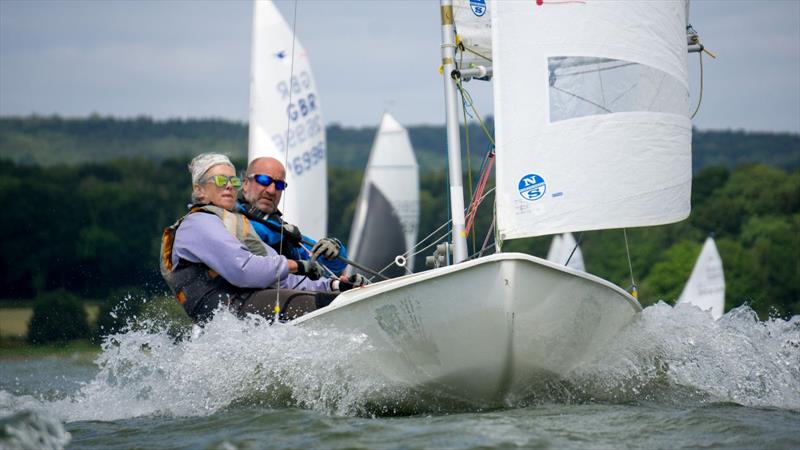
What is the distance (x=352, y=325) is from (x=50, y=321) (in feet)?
28.8

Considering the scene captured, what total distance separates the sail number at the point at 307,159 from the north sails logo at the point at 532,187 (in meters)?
10.4

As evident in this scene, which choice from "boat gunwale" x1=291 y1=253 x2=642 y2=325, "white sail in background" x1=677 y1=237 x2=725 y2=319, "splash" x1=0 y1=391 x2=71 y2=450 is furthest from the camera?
"white sail in background" x1=677 y1=237 x2=725 y2=319

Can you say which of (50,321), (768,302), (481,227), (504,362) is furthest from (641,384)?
(481,227)

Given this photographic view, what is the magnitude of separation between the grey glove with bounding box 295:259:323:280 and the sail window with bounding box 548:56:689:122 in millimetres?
1317

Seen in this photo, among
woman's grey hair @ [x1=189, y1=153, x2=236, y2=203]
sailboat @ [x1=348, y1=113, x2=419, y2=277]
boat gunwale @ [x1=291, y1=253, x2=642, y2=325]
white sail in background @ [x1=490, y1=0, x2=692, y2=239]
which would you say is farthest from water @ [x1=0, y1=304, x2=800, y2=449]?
sailboat @ [x1=348, y1=113, x2=419, y2=277]

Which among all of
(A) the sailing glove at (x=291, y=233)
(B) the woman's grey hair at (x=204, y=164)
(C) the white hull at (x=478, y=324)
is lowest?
(C) the white hull at (x=478, y=324)

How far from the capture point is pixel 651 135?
5945mm

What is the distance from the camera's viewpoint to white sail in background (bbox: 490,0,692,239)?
18.3 ft

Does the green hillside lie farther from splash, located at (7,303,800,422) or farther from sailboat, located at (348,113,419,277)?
splash, located at (7,303,800,422)

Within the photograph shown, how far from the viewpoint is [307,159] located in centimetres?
1620

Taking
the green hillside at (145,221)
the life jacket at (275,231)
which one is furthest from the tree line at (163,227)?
the life jacket at (275,231)

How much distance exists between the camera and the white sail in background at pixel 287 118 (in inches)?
578

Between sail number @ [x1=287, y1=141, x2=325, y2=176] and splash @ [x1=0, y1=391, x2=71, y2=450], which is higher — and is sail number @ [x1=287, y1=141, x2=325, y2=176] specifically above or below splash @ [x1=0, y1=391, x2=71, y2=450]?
above

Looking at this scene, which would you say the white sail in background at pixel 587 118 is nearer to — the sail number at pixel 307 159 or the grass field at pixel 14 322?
the grass field at pixel 14 322
